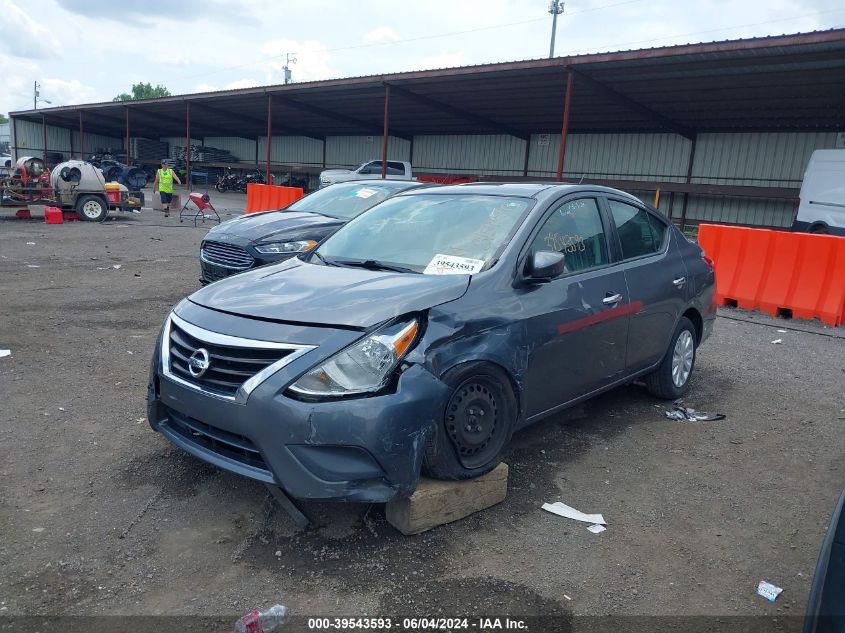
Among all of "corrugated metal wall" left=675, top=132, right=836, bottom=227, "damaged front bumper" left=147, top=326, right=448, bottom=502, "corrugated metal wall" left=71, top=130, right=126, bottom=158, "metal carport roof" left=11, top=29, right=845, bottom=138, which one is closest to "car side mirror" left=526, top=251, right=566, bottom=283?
"damaged front bumper" left=147, top=326, right=448, bottom=502

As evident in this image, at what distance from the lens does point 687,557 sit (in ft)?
10.6

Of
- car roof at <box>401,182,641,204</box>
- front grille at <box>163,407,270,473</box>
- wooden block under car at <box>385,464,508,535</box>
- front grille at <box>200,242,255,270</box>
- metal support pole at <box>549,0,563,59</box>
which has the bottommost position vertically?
wooden block under car at <box>385,464,508,535</box>

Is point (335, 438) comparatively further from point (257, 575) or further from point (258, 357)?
point (257, 575)

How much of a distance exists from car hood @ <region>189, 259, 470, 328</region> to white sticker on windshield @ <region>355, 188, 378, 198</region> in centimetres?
509

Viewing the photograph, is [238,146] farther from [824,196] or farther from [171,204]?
[824,196]

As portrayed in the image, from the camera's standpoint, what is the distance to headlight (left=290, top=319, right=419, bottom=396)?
9.60 ft

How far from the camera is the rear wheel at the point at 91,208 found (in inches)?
697

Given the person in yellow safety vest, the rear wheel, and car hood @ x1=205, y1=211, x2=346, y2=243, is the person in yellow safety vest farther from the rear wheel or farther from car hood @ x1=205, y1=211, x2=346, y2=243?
car hood @ x1=205, y1=211, x2=346, y2=243

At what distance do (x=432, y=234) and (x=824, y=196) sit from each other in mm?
14934

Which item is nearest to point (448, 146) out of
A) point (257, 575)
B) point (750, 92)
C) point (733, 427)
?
point (750, 92)

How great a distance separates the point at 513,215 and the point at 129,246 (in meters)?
11.5

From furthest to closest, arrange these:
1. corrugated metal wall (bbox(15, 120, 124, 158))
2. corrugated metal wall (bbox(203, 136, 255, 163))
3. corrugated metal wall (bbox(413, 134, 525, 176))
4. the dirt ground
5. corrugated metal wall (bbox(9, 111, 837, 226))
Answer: corrugated metal wall (bbox(15, 120, 124, 158)), corrugated metal wall (bbox(203, 136, 255, 163)), corrugated metal wall (bbox(413, 134, 525, 176)), corrugated metal wall (bbox(9, 111, 837, 226)), the dirt ground

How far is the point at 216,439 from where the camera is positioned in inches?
125

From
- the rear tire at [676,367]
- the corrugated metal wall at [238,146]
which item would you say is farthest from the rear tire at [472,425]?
the corrugated metal wall at [238,146]
